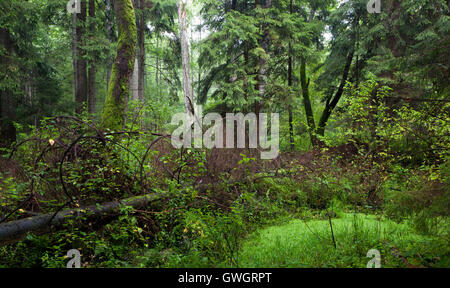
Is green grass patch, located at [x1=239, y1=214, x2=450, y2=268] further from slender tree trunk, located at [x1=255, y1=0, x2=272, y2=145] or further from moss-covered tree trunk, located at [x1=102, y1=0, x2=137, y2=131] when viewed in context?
slender tree trunk, located at [x1=255, y1=0, x2=272, y2=145]

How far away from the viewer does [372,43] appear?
1074 cm

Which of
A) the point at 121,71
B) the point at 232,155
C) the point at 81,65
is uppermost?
the point at 81,65

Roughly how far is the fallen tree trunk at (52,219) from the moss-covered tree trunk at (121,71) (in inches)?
89.3

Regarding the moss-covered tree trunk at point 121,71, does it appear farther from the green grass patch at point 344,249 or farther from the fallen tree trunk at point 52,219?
the green grass patch at point 344,249

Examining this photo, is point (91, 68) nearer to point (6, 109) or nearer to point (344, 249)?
point (6, 109)

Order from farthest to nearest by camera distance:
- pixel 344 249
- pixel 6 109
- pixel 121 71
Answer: pixel 6 109, pixel 121 71, pixel 344 249

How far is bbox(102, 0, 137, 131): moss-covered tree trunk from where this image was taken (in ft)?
18.4

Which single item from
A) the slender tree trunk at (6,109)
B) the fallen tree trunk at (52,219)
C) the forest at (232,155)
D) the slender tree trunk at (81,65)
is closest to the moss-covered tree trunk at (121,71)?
the forest at (232,155)

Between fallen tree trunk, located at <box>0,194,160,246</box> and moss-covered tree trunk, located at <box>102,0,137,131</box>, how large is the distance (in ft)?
7.44

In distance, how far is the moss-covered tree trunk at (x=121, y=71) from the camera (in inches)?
221

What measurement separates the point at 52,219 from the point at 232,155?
15.5 feet

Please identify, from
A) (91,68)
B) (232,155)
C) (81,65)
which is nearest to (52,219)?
(232,155)

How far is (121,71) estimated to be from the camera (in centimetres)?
574

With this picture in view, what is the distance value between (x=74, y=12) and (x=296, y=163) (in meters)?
10.6
